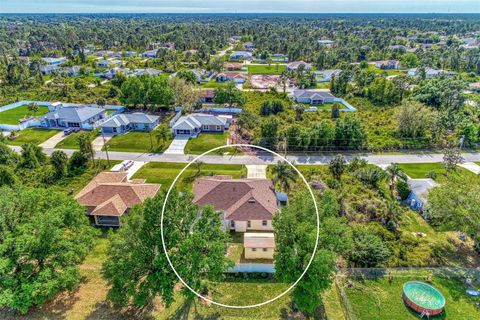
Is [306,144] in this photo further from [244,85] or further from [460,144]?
[244,85]

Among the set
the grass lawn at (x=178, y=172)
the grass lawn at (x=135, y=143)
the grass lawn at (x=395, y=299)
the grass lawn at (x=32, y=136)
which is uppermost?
the grass lawn at (x=32, y=136)

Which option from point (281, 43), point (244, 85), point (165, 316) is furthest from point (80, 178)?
point (281, 43)

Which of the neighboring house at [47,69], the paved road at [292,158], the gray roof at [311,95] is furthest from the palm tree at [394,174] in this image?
the neighboring house at [47,69]

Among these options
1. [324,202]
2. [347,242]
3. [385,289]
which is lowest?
[385,289]

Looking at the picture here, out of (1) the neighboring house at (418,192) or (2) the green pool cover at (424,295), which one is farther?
(1) the neighboring house at (418,192)

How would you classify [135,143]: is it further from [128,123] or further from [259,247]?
[259,247]

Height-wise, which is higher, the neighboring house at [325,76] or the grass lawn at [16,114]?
the neighboring house at [325,76]

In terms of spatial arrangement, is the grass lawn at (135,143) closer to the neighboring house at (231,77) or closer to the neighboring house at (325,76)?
the neighboring house at (231,77)
